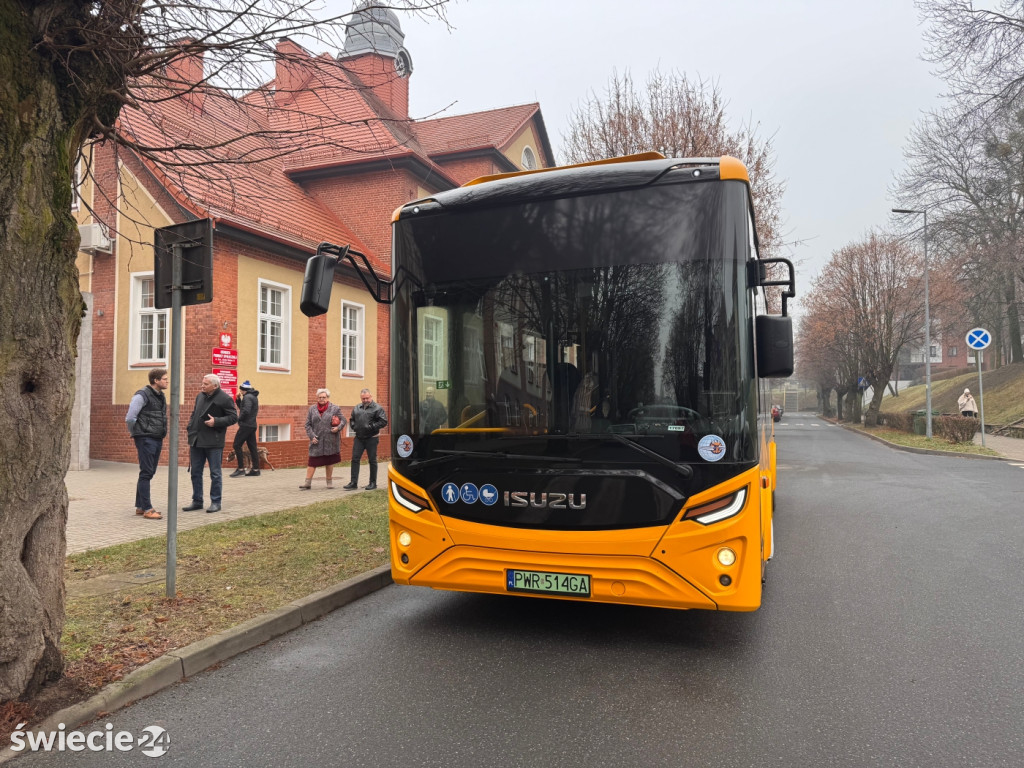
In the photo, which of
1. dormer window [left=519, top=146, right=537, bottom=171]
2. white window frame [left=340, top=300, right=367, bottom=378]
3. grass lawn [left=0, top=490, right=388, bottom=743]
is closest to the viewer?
grass lawn [left=0, top=490, right=388, bottom=743]

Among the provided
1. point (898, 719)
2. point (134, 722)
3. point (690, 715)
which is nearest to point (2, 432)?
point (134, 722)

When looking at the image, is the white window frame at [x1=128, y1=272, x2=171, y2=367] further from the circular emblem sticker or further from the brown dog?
the circular emblem sticker

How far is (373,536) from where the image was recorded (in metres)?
7.54

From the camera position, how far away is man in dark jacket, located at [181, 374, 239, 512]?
9.05 meters

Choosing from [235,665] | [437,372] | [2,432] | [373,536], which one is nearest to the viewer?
[2,432]

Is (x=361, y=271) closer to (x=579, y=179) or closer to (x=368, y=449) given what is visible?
(x=579, y=179)

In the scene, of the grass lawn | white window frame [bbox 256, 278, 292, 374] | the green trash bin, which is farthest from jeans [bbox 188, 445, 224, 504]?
the green trash bin

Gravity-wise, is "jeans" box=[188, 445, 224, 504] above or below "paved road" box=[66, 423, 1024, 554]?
above

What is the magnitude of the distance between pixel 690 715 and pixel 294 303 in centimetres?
1591

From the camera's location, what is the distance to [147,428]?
8.49m

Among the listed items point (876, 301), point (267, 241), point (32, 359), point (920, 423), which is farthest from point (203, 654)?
point (876, 301)

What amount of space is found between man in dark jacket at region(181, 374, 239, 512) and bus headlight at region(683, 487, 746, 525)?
701 centimetres

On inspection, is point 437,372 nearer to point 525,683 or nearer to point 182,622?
point 525,683

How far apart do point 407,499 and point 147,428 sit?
216 inches
